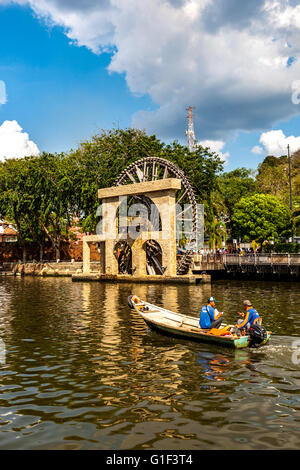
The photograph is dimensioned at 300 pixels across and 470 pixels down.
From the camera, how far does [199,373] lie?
12.3 m

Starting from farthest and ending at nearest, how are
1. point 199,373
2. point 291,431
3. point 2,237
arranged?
1. point 2,237
2. point 199,373
3. point 291,431

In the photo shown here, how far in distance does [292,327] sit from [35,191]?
47.0m

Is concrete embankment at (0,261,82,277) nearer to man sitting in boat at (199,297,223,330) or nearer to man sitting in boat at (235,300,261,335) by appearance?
man sitting in boat at (199,297,223,330)

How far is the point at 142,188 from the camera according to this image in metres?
44.1

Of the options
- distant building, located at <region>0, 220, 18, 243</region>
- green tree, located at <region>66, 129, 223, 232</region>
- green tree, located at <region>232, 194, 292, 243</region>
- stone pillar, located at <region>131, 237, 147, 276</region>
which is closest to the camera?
stone pillar, located at <region>131, 237, 147, 276</region>

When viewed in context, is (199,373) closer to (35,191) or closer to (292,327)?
(292,327)

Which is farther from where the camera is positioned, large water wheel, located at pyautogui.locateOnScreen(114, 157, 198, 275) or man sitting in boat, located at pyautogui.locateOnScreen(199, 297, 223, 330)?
large water wheel, located at pyautogui.locateOnScreen(114, 157, 198, 275)

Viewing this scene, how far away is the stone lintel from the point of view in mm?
41906

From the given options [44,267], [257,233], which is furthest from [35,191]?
[257,233]

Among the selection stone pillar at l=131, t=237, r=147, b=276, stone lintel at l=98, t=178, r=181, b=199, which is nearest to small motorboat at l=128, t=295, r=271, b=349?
stone lintel at l=98, t=178, r=181, b=199

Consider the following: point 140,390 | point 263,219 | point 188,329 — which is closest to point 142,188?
point 263,219

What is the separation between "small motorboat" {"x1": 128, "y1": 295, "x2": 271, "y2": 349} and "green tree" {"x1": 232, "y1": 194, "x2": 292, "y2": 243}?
148 ft

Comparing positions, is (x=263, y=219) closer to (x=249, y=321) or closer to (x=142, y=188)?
(x=142, y=188)
